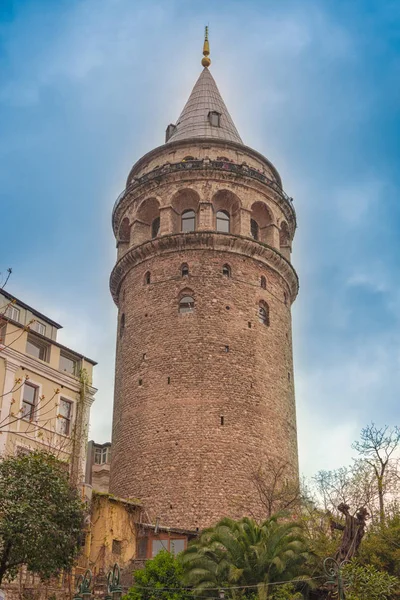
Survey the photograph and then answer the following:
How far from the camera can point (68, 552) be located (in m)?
20.9

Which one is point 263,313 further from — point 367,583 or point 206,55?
point 206,55

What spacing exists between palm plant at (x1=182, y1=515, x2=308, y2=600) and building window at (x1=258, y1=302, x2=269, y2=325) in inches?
520

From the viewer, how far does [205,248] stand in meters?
36.1

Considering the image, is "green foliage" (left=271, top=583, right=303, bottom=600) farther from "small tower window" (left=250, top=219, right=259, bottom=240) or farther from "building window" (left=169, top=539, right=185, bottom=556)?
"small tower window" (left=250, top=219, right=259, bottom=240)

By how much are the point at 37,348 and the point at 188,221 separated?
42.7ft

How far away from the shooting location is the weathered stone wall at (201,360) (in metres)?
31.5

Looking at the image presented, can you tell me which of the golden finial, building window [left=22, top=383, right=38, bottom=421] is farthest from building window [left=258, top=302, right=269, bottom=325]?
the golden finial

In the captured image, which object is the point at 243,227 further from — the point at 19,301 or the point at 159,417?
the point at 19,301

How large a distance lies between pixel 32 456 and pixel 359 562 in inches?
407

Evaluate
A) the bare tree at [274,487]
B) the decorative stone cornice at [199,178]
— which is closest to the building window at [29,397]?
the bare tree at [274,487]

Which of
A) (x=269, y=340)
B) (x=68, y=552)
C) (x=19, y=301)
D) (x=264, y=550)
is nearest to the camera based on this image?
(x=68, y=552)

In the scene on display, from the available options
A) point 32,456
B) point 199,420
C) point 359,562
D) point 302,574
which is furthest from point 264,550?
point 199,420

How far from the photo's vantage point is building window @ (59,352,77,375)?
1105 inches

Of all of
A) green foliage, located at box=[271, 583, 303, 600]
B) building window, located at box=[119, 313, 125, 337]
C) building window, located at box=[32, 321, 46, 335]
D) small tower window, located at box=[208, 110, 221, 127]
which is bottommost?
green foliage, located at box=[271, 583, 303, 600]
